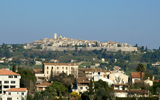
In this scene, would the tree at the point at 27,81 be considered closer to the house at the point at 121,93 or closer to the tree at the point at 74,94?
the tree at the point at 74,94

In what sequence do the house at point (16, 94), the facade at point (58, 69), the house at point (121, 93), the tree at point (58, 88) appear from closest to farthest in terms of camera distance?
the house at point (16, 94), the house at point (121, 93), the tree at point (58, 88), the facade at point (58, 69)

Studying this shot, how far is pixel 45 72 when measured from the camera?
78000 millimetres

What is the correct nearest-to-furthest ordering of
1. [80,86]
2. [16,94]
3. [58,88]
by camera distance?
[16,94], [58,88], [80,86]

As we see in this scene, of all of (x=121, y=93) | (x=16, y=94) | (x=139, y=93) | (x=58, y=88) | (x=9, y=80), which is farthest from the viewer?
(x=9, y=80)

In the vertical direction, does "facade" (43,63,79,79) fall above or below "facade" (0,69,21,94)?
above

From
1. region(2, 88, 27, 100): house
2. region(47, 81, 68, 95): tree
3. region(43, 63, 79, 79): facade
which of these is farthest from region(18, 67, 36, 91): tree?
region(43, 63, 79, 79): facade

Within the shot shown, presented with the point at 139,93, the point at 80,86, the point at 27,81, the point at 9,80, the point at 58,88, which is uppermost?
the point at 9,80

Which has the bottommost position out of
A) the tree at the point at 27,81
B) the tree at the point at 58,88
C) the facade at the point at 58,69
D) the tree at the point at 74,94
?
the tree at the point at 74,94

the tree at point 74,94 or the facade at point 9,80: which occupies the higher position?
the facade at point 9,80

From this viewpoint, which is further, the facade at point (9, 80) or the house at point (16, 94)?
the facade at point (9, 80)

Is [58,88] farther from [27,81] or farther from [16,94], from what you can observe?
[16,94]

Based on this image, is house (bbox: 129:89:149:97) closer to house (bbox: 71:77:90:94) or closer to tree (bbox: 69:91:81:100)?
house (bbox: 71:77:90:94)

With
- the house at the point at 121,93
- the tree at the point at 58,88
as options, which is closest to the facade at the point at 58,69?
the tree at the point at 58,88

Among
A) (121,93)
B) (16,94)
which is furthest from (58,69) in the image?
(16,94)
